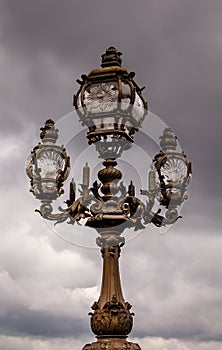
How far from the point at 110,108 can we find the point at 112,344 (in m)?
2.90

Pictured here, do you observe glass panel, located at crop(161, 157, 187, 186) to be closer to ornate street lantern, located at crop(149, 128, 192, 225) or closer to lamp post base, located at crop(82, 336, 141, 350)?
ornate street lantern, located at crop(149, 128, 192, 225)

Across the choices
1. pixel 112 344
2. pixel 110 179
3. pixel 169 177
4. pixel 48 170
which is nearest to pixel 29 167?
pixel 48 170

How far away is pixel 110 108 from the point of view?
10.3 m

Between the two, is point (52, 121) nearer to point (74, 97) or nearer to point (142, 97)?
point (74, 97)

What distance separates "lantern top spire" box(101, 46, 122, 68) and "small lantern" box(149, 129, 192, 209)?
50.8 inches

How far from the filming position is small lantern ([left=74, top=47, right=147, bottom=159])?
33.9ft

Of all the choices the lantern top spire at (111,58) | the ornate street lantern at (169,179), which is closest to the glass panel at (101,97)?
the lantern top spire at (111,58)

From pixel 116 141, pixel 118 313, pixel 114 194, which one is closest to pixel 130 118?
pixel 116 141

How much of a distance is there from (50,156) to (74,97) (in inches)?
32.5

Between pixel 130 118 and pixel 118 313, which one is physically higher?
pixel 130 118

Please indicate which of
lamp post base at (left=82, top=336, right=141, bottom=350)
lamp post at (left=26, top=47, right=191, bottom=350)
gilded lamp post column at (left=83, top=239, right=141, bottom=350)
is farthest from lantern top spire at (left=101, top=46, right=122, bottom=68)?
lamp post base at (left=82, top=336, right=141, bottom=350)

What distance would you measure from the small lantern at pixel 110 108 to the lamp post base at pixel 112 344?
2374mm

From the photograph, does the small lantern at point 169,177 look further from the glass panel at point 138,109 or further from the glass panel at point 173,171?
the glass panel at point 138,109

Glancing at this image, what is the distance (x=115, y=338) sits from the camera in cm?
1002
